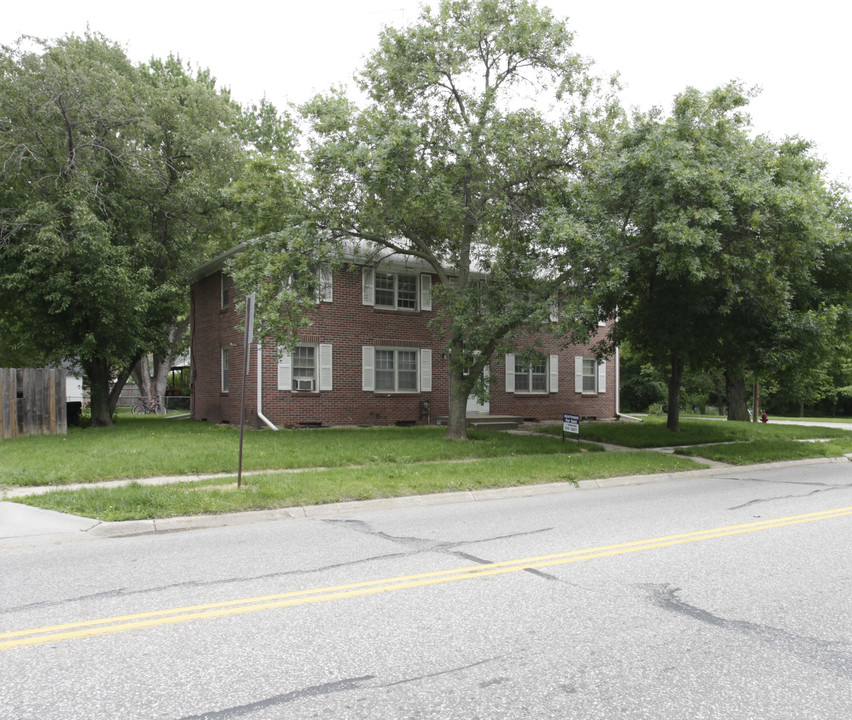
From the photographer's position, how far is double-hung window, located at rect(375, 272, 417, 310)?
22.3m

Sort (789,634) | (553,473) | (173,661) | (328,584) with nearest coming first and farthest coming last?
(173,661) → (789,634) → (328,584) → (553,473)

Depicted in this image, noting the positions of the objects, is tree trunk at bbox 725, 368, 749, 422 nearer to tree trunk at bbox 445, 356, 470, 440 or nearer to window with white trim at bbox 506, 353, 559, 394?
window with white trim at bbox 506, 353, 559, 394

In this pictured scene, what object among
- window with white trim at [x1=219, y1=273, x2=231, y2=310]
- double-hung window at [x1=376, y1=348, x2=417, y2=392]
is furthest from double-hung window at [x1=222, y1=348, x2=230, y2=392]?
double-hung window at [x1=376, y1=348, x2=417, y2=392]

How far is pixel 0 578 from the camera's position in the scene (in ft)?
18.5

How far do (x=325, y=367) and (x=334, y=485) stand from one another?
11.5 m

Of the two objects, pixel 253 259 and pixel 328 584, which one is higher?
pixel 253 259

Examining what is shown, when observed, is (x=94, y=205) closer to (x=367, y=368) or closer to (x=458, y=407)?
(x=367, y=368)

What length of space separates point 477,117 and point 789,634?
13597mm

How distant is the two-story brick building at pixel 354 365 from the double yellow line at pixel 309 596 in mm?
14021

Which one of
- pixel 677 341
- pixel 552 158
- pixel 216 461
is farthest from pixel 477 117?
pixel 216 461

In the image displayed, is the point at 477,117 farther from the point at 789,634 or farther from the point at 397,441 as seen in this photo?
the point at 789,634

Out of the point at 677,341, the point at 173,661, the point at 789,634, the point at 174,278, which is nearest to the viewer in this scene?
the point at 173,661

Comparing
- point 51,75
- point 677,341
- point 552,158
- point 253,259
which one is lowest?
point 677,341

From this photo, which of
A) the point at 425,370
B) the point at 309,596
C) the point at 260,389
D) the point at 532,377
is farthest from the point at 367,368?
the point at 309,596
